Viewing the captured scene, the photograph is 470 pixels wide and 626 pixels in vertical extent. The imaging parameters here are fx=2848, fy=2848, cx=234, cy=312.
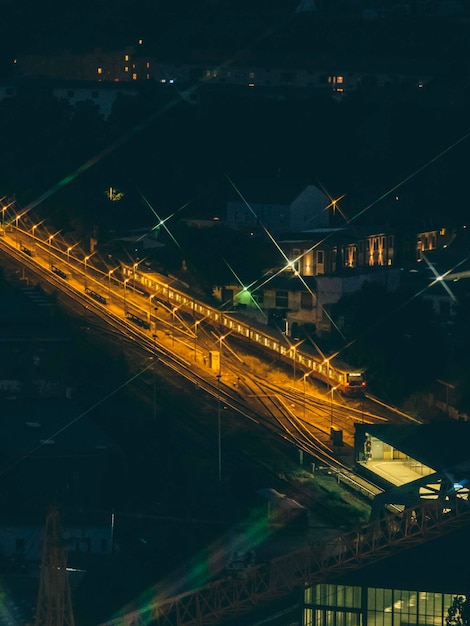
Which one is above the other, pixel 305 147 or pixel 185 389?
pixel 305 147

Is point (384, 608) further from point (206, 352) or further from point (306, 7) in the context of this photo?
point (306, 7)

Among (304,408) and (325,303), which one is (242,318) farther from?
(304,408)

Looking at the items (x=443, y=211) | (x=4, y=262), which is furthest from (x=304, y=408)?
(x=443, y=211)

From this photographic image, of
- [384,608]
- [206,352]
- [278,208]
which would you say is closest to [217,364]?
[206,352]

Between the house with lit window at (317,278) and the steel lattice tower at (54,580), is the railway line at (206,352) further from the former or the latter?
the steel lattice tower at (54,580)

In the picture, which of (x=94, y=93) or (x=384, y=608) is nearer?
(x=384, y=608)

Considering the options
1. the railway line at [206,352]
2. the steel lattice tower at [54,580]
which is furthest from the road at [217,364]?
the steel lattice tower at [54,580]
